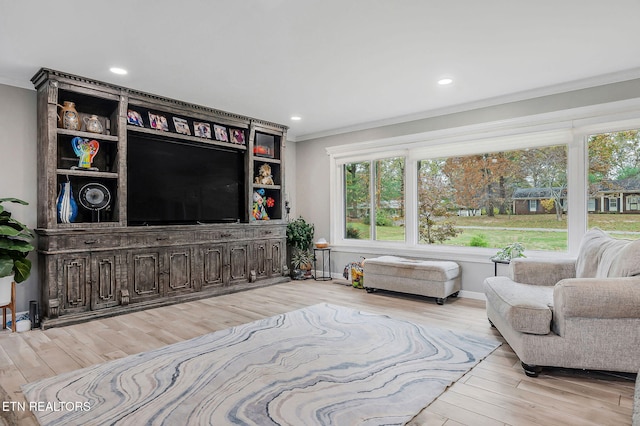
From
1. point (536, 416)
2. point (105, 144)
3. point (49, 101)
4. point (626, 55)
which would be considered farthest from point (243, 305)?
point (626, 55)

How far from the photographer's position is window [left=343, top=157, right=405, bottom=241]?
564cm

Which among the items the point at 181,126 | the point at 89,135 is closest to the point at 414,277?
the point at 181,126

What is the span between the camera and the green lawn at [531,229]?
12.7ft

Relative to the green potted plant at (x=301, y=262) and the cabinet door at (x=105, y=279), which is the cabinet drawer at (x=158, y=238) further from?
the green potted plant at (x=301, y=262)

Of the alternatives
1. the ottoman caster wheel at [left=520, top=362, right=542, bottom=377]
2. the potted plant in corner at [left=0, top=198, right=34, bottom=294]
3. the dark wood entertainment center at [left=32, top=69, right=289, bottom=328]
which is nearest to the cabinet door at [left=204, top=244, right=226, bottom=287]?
the dark wood entertainment center at [left=32, top=69, right=289, bottom=328]

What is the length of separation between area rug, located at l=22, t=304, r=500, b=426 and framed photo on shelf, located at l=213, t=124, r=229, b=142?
116 inches

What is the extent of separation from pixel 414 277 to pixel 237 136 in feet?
10.6

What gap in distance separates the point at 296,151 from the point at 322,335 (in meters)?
4.19

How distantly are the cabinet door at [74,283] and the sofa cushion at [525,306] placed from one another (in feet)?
13.1

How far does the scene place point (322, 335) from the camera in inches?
129

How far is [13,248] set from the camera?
3.34m

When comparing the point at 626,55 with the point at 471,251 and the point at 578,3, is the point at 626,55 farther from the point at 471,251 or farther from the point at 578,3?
the point at 471,251

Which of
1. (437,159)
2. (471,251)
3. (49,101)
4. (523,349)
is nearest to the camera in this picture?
(523,349)

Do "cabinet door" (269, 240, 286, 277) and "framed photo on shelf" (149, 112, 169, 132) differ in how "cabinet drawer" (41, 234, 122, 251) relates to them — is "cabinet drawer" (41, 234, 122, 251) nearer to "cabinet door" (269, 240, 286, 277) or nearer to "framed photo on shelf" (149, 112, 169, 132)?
"framed photo on shelf" (149, 112, 169, 132)
